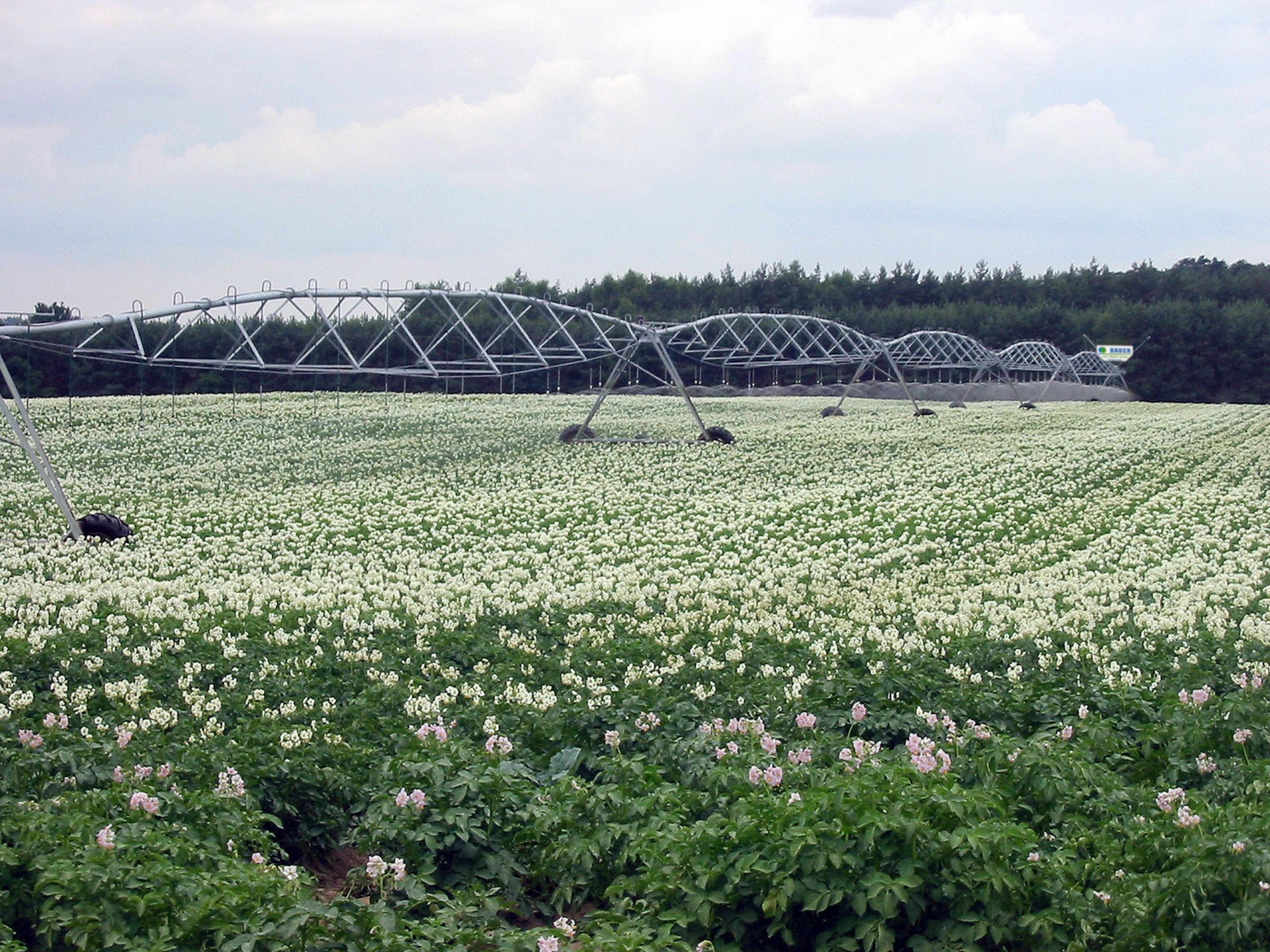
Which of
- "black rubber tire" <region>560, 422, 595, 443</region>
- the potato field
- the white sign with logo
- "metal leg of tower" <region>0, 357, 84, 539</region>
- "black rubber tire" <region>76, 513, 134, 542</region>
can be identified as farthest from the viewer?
the white sign with logo

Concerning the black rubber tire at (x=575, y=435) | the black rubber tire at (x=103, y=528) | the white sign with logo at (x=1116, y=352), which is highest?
the white sign with logo at (x=1116, y=352)

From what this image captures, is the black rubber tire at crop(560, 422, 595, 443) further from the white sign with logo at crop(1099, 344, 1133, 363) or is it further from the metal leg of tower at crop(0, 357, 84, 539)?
the white sign with logo at crop(1099, 344, 1133, 363)

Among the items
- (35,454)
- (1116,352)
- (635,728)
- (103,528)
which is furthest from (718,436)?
(1116,352)

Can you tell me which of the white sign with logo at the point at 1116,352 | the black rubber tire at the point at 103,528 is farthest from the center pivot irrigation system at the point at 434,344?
the white sign with logo at the point at 1116,352

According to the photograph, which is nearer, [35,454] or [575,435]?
[35,454]

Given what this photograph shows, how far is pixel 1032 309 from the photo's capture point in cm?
11525

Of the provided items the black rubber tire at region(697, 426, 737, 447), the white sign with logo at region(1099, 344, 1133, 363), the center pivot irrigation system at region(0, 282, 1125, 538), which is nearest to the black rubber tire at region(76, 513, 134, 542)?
the center pivot irrigation system at region(0, 282, 1125, 538)

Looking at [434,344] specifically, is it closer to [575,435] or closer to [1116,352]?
[575,435]

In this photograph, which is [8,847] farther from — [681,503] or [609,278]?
[609,278]

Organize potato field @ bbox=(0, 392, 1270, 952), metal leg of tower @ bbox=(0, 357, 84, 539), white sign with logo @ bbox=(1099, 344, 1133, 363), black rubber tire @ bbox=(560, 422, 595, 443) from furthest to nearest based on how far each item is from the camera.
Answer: white sign with logo @ bbox=(1099, 344, 1133, 363) < black rubber tire @ bbox=(560, 422, 595, 443) < metal leg of tower @ bbox=(0, 357, 84, 539) < potato field @ bbox=(0, 392, 1270, 952)

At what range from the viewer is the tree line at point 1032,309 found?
4038 inches

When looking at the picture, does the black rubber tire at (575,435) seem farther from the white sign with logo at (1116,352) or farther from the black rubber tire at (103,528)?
the white sign with logo at (1116,352)

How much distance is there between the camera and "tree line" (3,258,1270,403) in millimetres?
102562

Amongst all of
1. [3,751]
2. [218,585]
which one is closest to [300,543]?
[218,585]
